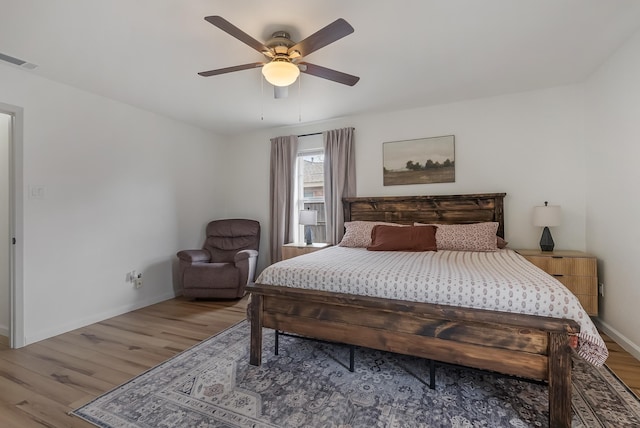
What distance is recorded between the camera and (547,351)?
5.01 feet

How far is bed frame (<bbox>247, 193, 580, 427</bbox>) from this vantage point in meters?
1.49

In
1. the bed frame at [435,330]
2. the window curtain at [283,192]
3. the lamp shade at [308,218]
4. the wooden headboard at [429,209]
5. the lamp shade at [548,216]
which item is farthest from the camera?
the window curtain at [283,192]

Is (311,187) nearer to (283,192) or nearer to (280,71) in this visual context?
(283,192)

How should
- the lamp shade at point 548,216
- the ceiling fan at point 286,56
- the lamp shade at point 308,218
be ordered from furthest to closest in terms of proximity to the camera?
the lamp shade at point 308,218, the lamp shade at point 548,216, the ceiling fan at point 286,56

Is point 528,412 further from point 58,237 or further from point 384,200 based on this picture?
point 58,237

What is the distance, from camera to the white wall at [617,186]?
2.27 m

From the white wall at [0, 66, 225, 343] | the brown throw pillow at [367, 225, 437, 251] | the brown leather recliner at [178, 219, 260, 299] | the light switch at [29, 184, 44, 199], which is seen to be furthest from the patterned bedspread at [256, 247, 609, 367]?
the light switch at [29, 184, 44, 199]

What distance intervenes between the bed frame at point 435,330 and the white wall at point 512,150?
7.38 feet

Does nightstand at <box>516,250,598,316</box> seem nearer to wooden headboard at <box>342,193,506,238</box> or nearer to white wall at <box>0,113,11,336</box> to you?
wooden headboard at <box>342,193,506,238</box>

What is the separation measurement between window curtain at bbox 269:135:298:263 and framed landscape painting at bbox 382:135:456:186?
1.40 metres

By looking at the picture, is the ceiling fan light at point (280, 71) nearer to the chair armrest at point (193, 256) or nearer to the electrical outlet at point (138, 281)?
the chair armrest at point (193, 256)

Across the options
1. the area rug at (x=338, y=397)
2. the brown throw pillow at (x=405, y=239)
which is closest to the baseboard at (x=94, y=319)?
the area rug at (x=338, y=397)

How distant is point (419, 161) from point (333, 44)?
2057 mm

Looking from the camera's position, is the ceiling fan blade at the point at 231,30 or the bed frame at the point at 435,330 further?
the ceiling fan blade at the point at 231,30
